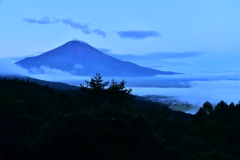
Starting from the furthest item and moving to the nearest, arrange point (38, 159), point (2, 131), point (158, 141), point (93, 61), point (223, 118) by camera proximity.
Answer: point (93, 61)
point (223, 118)
point (2, 131)
point (158, 141)
point (38, 159)

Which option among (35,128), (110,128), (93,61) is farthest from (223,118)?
(93,61)

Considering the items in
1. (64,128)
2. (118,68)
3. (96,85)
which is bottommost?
(64,128)

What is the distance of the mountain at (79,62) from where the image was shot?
164625 millimetres

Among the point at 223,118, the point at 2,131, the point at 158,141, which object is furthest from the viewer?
the point at 223,118

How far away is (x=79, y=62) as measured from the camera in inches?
6585

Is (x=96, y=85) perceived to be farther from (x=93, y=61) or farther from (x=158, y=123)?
(x=93, y=61)

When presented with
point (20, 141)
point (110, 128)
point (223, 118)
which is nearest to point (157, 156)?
point (110, 128)

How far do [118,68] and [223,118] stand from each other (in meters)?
156

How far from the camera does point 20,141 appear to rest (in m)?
6.24

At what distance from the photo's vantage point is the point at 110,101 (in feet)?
45.6

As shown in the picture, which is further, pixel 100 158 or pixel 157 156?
pixel 157 156

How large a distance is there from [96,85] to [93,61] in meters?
159

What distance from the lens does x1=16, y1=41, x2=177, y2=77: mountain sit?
540ft

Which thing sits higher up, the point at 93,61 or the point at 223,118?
the point at 93,61
